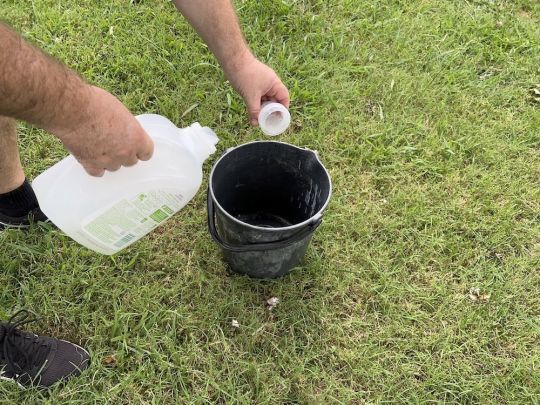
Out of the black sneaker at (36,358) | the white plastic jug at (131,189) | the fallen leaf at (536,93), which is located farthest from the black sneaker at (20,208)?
the fallen leaf at (536,93)

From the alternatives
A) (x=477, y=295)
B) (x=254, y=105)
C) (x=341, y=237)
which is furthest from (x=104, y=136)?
(x=477, y=295)

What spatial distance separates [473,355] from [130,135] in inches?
56.2

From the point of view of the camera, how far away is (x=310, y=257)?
6.51 feet

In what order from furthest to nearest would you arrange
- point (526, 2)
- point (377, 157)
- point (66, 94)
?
point (526, 2) < point (377, 157) < point (66, 94)

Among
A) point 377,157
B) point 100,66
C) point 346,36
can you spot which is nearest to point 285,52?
point 346,36

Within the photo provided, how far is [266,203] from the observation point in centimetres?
200

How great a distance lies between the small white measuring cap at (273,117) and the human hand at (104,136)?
1.50 ft

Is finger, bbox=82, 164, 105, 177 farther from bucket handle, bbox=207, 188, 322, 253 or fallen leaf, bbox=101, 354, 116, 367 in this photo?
fallen leaf, bbox=101, 354, 116, 367

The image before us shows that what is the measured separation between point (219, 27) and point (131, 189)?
56 centimetres

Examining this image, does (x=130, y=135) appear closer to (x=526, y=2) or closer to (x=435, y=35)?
(x=435, y=35)

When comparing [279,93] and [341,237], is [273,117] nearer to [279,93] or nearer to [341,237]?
[279,93]

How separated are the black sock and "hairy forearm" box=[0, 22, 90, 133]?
89cm

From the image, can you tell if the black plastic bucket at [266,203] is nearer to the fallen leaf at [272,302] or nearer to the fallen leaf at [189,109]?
the fallen leaf at [272,302]

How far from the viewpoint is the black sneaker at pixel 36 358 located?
5.35 ft
